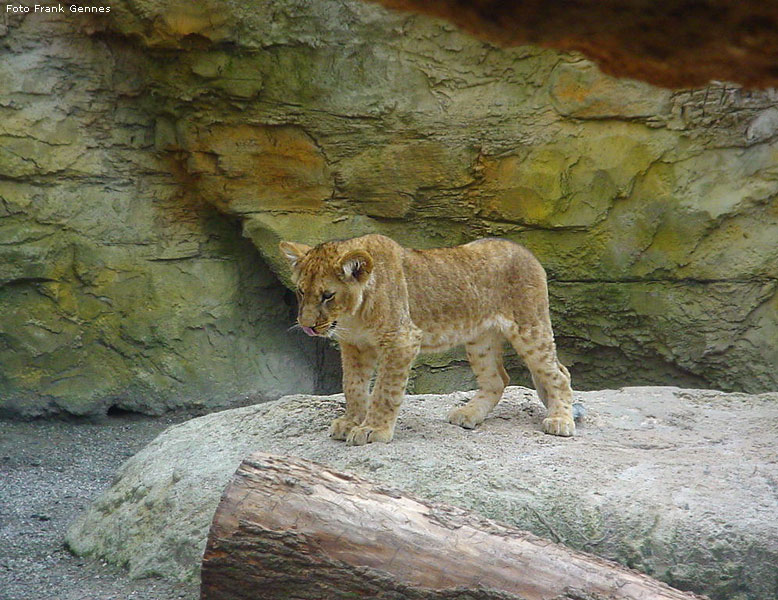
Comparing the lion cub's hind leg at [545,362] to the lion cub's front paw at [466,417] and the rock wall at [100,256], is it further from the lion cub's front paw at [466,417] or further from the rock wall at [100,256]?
the rock wall at [100,256]

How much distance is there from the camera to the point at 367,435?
553 cm

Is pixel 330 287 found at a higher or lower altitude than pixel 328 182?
lower

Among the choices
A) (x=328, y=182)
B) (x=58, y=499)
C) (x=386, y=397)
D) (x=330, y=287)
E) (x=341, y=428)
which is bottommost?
(x=58, y=499)

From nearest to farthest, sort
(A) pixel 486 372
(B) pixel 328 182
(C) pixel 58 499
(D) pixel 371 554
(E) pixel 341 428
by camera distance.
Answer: (D) pixel 371 554, (E) pixel 341 428, (A) pixel 486 372, (C) pixel 58 499, (B) pixel 328 182

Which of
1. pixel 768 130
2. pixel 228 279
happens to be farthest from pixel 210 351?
pixel 768 130

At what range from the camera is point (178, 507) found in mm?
5398

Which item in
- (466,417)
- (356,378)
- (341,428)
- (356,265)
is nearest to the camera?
(356,265)

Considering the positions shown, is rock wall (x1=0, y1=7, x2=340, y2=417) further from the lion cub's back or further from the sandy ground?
the lion cub's back

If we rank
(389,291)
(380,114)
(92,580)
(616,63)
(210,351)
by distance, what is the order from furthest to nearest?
(210,351) < (380,114) < (389,291) < (92,580) < (616,63)

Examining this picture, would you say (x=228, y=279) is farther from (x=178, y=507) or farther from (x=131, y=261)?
(x=178, y=507)

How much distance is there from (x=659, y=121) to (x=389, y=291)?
374 centimetres

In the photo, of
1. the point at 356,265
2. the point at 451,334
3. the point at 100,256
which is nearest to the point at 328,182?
the point at 100,256

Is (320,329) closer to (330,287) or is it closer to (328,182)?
(330,287)

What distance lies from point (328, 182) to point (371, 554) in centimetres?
502
